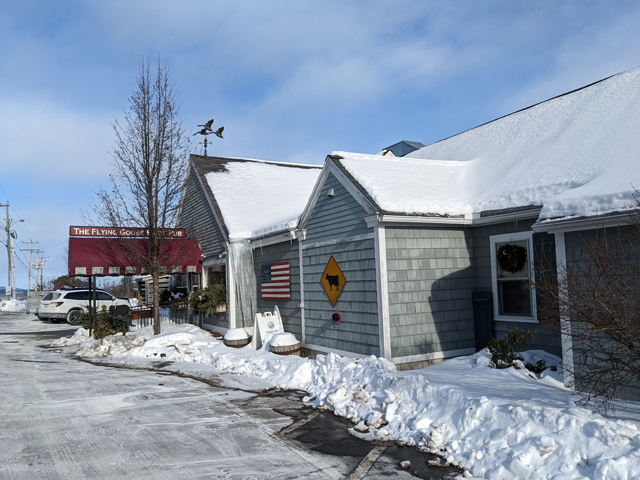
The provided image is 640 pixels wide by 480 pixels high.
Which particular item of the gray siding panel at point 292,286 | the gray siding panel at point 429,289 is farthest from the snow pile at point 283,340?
the gray siding panel at point 429,289

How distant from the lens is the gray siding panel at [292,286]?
42.8ft

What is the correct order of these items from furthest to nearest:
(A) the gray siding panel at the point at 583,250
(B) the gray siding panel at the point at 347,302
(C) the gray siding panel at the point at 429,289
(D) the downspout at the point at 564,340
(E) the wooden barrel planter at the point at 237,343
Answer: (E) the wooden barrel planter at the point at 237,343, (B) the gray siding panel at the point at 347,302, (C) the gray siding panel at the point at 429,289, (D) the downspout at the point at 564,340, (A) the gray siding panel at the point at 583,250

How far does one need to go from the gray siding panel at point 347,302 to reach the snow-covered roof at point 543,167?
1426 mm

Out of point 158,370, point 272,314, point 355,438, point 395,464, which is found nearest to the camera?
point 395,464

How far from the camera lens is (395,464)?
546 centimetres

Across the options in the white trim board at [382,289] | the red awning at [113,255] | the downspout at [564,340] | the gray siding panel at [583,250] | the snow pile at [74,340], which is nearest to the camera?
the gray siding panel at [583,250]

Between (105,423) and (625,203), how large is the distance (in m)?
7.68

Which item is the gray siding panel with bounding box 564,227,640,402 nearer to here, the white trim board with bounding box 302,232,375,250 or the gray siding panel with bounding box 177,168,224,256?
the white trim board with bounding box 302,232,375,250

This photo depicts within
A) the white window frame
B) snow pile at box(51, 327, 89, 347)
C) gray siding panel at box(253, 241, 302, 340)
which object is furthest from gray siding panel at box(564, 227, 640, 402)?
snow pile at box(51, 327, 89, 347)

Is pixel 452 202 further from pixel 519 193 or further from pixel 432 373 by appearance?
pixel 432 373

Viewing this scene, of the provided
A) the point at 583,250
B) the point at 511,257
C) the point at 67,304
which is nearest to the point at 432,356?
the point at 511,257

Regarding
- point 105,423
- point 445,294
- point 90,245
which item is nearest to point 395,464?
point 105,423

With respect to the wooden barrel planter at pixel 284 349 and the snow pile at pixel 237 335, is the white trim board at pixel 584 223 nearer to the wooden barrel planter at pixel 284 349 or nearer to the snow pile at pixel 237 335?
the wooden barrel planter at pixel 284 349

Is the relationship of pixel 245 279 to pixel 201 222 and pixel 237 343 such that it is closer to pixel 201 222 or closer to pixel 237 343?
pixel 237 343
